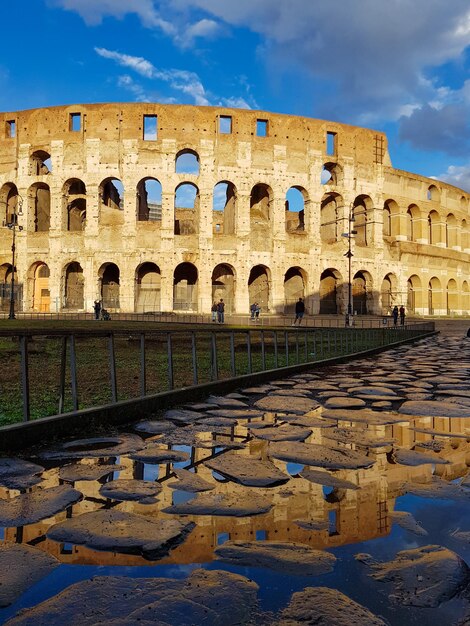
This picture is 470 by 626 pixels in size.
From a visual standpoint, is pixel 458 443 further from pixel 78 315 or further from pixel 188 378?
pixel 78 315

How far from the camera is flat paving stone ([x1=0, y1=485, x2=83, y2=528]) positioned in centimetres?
219

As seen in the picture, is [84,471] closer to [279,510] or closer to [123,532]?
[123,532]

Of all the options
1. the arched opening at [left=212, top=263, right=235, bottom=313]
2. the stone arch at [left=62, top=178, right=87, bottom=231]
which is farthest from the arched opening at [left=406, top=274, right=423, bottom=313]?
the stone arch at [left=62, top=178, right=87, bottom=231]

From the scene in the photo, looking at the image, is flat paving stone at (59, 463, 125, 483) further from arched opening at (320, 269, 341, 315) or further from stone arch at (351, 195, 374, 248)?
stone arch at (351, 195, 374, 248)

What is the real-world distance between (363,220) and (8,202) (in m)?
27.1

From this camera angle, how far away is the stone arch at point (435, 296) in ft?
140

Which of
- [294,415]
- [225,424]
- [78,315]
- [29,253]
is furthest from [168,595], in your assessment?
[29,253]

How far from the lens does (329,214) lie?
39000 mm

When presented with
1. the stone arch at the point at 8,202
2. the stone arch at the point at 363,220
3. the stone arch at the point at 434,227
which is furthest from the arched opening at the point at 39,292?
the stone arch at the point at 434,227

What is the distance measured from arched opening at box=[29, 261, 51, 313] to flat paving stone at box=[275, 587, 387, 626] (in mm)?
35363

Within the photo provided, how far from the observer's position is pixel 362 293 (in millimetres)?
39250

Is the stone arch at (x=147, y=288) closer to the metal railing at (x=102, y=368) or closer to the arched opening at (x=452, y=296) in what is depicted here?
the metal railing at (x=102, y=368)

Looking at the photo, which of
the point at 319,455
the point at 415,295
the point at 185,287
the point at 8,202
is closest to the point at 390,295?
the point at 415,295

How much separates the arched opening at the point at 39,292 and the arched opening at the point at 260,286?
584 inches
